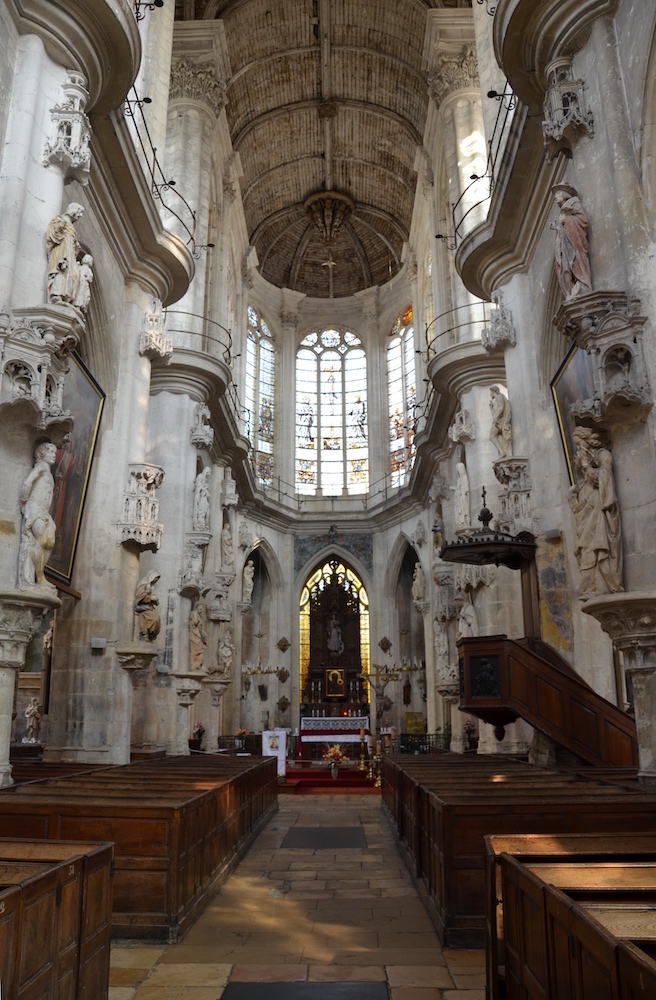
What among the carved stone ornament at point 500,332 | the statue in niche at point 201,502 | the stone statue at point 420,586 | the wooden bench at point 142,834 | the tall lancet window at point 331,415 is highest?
the tall lancet window at point 331,415

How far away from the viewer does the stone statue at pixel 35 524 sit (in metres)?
7.46

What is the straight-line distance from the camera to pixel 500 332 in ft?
41.2

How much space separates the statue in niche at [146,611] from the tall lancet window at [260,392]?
628 inches

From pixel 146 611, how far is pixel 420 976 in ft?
24.9

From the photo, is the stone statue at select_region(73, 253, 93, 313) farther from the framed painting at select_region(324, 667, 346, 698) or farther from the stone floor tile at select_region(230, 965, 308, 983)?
the framed painting at select_region(324, 667, 346, 698)

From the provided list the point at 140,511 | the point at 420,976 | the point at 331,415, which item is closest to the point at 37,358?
the point at 140,511

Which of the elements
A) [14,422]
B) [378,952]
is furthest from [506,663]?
[14,422]

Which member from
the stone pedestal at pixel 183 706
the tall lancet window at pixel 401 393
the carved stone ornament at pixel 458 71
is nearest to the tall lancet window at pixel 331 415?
the tall lancet window at pixel 401 393

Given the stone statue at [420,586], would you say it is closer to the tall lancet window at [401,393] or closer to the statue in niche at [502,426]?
the tall lancet window at [401,393]

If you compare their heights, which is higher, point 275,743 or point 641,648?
point 641,648

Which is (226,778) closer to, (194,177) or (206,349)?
(206,349)

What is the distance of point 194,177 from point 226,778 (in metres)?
14.3

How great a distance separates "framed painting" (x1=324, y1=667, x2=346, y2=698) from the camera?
2684cm

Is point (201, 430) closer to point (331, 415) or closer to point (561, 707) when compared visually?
point (561, 707)
